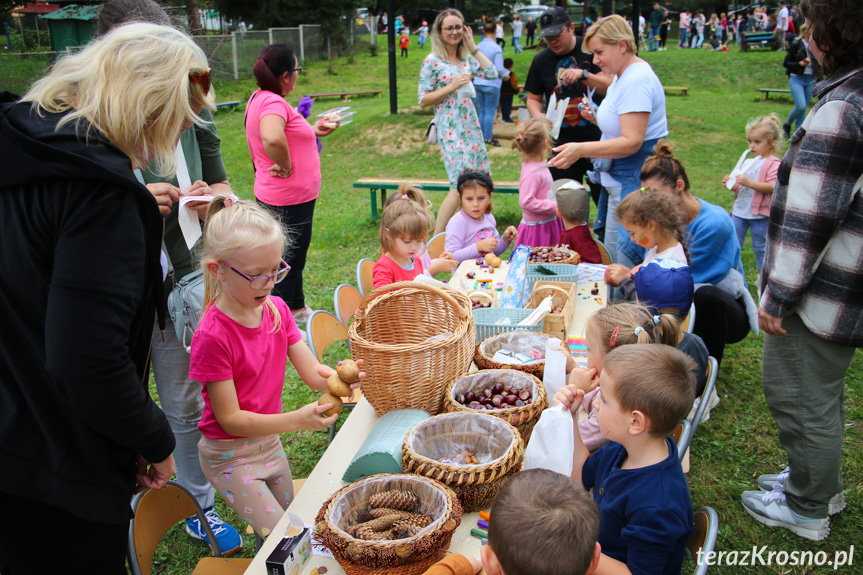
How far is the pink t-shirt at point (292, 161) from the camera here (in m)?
4.31

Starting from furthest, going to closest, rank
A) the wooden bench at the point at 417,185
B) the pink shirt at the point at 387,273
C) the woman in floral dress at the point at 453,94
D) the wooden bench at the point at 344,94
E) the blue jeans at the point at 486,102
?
the wooden bench at the point at 344,94 < the blue jeans at the point at 486,102 < the wooden bench at the point at 417,185 < the woman in floral dress at the point at 453,94 < the pink shirt at the point at 387,273

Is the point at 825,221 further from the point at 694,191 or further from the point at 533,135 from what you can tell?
the point at 694,191

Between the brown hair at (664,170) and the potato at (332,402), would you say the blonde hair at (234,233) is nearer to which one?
the potato at (332,402)

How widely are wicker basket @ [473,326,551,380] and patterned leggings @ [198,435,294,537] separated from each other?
883 millimetres

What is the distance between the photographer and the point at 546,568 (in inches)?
51.0

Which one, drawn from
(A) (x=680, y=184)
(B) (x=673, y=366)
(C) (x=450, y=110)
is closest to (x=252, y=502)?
(B) (x=673, y=366)

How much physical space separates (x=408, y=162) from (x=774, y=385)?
9.05 m

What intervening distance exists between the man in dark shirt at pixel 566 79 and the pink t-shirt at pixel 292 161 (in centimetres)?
208

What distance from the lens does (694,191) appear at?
840 cm

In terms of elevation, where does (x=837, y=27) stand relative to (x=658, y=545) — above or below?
above

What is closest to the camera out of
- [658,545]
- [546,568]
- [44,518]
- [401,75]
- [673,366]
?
[546,568]

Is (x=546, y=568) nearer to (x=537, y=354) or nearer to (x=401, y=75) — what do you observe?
(x=537, y=354)

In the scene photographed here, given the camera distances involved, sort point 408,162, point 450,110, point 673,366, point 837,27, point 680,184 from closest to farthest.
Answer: point 673,366 → point 837,27 → point 680,184 → point 450,110 → point 408,162

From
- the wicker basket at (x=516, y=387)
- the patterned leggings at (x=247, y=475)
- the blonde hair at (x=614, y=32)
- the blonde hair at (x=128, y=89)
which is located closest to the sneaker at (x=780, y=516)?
the wicker basket at (x=516, y=387)
